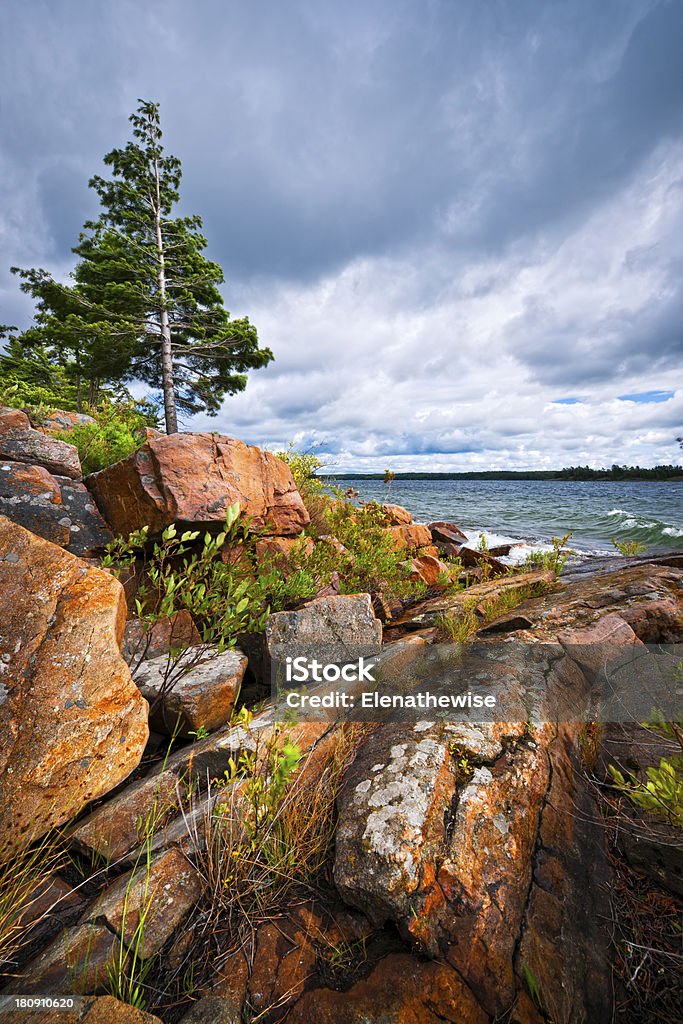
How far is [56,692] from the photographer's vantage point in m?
2.62

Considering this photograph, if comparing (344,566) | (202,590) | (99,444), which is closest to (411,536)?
(344,566)

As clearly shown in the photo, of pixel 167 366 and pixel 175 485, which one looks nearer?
pixel 175 485

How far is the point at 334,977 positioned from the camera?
1815mm

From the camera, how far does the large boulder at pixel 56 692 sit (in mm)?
2406

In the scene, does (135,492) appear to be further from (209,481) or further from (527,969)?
(527,969)

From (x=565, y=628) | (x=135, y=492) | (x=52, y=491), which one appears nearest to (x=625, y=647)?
(x=565, y=628)

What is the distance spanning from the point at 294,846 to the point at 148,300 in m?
20.5

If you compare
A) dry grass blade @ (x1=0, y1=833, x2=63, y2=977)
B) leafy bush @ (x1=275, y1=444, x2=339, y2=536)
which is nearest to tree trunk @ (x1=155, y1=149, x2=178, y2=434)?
leafy bush @ (x1=275, y1=444, x2=339, y2=536)

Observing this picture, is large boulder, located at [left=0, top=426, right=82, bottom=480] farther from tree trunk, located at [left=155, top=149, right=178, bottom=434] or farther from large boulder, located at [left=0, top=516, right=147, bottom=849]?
tree trunk, located at [left=155, top=149, right=178, bottom=434]

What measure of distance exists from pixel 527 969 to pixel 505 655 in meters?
2.55

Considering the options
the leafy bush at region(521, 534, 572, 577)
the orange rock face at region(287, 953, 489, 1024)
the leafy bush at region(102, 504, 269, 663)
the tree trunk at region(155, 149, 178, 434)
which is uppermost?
the tree trunk at region(155, 149, 178, 434)

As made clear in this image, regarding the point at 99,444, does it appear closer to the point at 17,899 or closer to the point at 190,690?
the point at 190,690

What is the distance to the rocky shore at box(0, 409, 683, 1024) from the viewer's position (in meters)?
1.79

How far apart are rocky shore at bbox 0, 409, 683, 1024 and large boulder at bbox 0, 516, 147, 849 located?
1 centimetres
